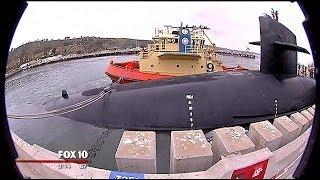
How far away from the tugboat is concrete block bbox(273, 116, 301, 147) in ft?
32.8

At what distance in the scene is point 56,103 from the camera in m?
11.0

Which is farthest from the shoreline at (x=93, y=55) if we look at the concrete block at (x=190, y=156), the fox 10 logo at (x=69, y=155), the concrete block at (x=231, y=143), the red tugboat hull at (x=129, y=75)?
the concrete block at (x=190, y=156)

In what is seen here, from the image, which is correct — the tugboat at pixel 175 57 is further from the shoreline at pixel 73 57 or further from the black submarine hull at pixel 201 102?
the shoreline at pixel 73 57

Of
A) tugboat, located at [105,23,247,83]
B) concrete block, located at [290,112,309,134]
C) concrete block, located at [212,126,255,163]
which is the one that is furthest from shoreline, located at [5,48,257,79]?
concrete block, located at [212,126,255,163]

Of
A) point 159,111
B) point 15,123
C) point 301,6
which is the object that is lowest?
point 15,123

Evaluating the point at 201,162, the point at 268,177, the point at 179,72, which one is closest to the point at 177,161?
the point at 201,162

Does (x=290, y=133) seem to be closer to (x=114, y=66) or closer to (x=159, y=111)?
(x=159, y=111)

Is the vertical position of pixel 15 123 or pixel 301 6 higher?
pixel 301 6

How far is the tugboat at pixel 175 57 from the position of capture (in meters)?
15.1

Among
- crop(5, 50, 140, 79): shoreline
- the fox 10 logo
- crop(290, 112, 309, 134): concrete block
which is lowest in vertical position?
the fox 10 logo

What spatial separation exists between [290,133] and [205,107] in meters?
3.56

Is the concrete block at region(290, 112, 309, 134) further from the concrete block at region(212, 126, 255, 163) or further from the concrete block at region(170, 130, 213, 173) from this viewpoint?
the concrete block at region(170, 130, 213, 173)

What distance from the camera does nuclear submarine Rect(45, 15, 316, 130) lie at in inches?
319

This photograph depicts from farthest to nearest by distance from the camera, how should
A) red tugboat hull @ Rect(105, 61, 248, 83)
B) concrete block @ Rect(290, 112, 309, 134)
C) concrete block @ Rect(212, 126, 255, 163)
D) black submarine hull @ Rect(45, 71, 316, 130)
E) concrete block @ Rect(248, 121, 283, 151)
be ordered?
red tugboat hull @ Rect(105, 61, 248, 83) < black submarine hull @ Rect(45, 71, 316, 130) < concrete block @ Rect(290, 112, 309, 134) < concrete block @ Rect(248, 121, 283, 151) < concrete block @ Rect(212, 126, 255, 163)
